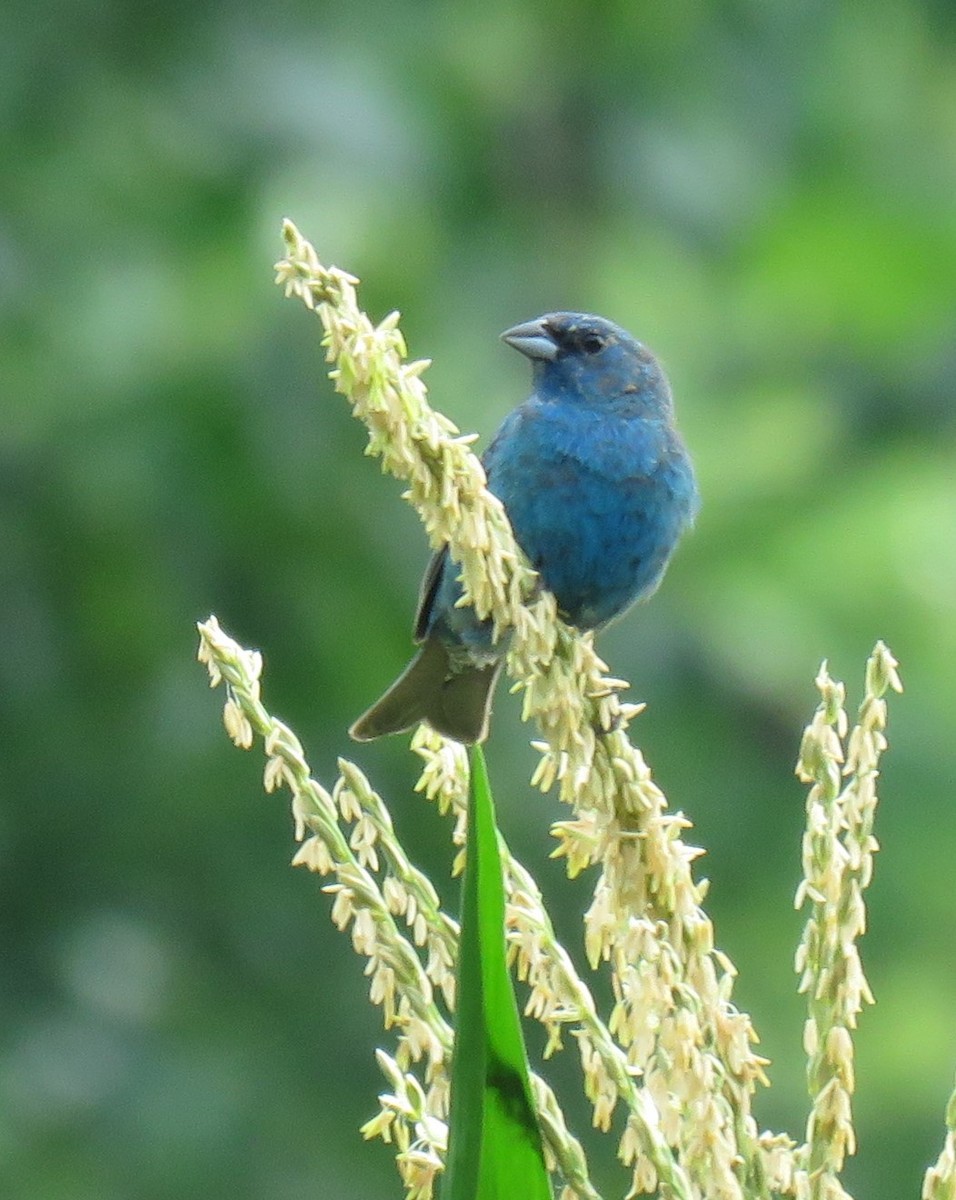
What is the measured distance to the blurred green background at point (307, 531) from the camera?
5941mm

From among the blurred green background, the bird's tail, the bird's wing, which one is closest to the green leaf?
the bird's tail

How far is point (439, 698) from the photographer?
3307 millimetres

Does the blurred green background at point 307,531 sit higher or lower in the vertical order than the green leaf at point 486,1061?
higher

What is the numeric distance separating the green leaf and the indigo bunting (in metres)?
1.86

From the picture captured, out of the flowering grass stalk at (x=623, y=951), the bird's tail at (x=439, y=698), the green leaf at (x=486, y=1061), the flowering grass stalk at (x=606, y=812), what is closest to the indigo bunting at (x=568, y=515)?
the bird's tail at (x=439, y=698)

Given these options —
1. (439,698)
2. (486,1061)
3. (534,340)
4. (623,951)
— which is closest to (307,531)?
(534,340)

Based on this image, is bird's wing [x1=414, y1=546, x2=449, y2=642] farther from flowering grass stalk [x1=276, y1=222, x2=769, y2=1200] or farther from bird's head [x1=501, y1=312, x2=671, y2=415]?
flowering grass stalk [x1=276, y1=222, x2=769, y2=1200]

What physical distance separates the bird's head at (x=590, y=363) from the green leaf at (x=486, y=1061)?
7.39 feet

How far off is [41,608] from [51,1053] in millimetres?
1252

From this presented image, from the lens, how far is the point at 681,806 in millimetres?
6344

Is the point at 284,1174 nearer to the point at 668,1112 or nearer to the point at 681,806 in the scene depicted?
the point at 681,806

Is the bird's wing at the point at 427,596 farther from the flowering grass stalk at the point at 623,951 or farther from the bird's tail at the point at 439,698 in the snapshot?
the flowering grass stalk at the point at 623,951

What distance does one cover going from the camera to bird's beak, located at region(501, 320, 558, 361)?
3.50m

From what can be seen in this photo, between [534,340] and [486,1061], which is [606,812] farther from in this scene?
[534,340]
